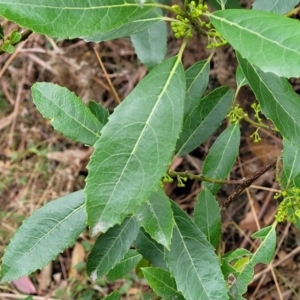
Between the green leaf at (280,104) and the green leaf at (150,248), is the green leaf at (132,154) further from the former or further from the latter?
the green leaf at (150,248)

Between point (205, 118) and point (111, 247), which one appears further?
point (205, 118)

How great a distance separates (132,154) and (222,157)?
478mm

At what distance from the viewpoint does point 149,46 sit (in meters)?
1.40

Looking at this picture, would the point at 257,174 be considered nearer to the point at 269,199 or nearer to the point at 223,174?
the point at 223,174

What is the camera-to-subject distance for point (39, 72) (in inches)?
104

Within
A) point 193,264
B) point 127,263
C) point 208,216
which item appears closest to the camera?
point 193,264

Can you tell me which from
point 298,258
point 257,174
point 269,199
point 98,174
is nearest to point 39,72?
point 269,199

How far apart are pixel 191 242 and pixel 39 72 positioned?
1.81 meters

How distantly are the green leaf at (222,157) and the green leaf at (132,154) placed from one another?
0.41m

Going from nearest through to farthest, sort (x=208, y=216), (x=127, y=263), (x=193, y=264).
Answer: (x=193, y=264)
(x=208, y=216)
(x=127, y=263)

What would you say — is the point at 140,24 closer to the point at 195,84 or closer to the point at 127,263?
the point at 195,84

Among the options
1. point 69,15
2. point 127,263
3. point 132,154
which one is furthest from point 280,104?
point 127,263

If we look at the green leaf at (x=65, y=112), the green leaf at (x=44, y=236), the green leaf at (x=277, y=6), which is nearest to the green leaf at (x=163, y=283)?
the green leaf at (x=44, y=236)

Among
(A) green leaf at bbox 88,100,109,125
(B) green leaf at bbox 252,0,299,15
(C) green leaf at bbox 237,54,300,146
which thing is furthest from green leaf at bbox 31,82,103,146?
(B) green leaf at bbox 252,0,299,15
